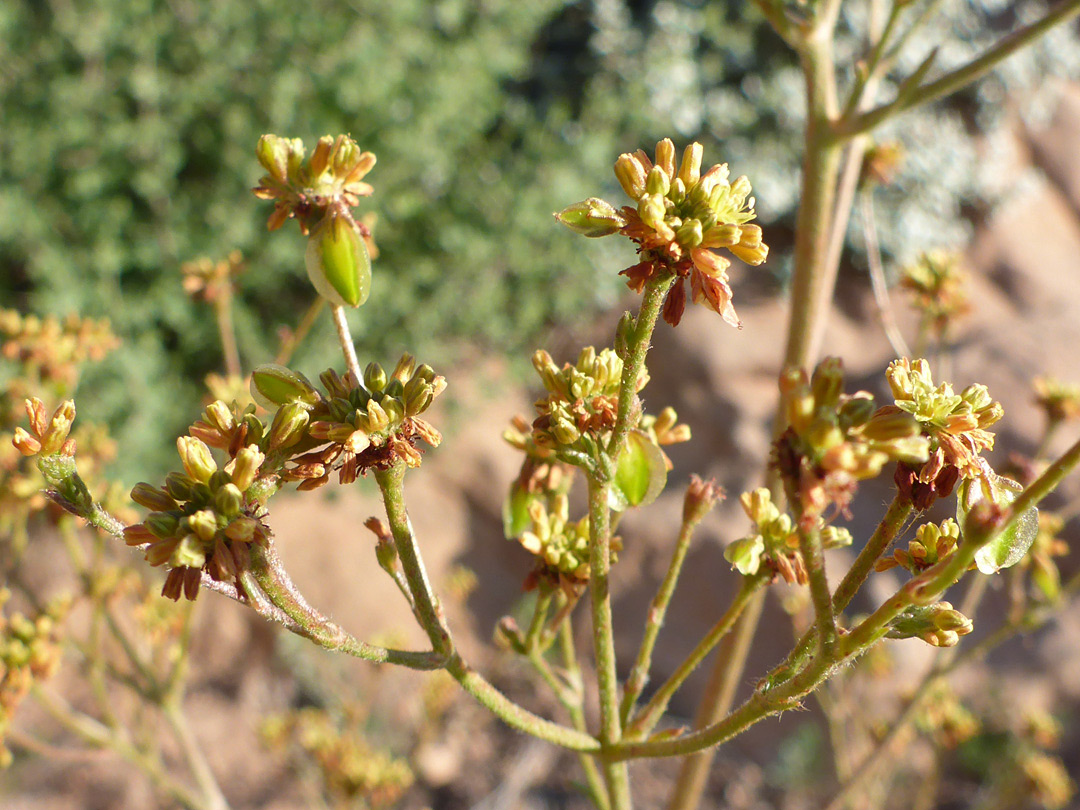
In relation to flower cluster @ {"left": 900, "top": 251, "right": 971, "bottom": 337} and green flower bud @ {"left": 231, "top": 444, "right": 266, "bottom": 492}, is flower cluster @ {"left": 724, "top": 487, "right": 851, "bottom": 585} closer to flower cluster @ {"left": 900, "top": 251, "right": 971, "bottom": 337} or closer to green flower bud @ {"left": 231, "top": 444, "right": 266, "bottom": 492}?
green flower bud @ {"left": 231, "top": 444, "right": 266, "bottom": 492}

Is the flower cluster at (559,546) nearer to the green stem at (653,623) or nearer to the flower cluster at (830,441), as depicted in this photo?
the green stem at (653,623)

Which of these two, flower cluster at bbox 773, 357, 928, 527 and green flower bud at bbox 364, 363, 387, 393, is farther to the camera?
green flower bud at bbox 364, 363, 387, 393

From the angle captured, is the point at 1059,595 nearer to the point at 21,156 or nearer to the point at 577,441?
the point at 577,441

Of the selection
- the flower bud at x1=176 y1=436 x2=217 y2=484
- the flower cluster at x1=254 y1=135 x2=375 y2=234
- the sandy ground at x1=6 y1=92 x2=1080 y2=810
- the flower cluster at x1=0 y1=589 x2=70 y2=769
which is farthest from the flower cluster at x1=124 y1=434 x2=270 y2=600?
the sandy ground at x1=6 y1=92 x2=1080 y2=810

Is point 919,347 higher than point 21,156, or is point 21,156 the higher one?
point 21,156

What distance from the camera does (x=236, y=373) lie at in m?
1.55

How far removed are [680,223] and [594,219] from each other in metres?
0.07

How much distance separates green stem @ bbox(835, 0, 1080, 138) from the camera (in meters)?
0.99

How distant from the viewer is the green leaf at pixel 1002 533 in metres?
0.65

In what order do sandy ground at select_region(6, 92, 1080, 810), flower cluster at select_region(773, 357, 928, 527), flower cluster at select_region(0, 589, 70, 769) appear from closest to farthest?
flower cluster at select_region(773, 357, 928, 527), flower cluster at select_region(0, 589, 70, 769), sandy ground at select_region(6, 92, 1080, 810)

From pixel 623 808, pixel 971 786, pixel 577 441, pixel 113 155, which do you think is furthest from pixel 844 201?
pixel 113 155

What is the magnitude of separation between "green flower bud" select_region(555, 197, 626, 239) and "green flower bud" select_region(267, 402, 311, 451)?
29cm

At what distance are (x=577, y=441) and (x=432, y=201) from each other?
15.1ft

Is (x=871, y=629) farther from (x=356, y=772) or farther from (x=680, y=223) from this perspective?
(x=356, y=772)
